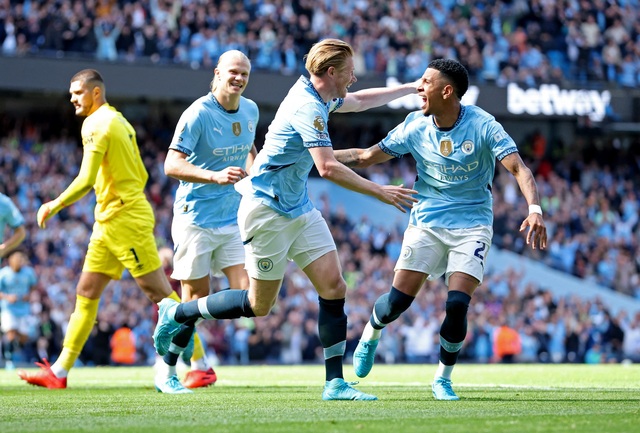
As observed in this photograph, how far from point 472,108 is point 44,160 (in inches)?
666

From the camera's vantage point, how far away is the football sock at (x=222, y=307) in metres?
7.96

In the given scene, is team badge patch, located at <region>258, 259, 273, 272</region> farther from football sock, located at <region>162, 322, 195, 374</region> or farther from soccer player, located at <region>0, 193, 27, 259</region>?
soccer player, located at <region>0, 193, 27, 259</region>

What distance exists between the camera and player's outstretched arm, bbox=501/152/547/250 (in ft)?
24.8

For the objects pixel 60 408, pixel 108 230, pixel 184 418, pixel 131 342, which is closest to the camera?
pixel 184 418

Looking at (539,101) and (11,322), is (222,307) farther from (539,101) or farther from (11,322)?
(539,101)

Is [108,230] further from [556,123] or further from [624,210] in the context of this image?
[556,123]

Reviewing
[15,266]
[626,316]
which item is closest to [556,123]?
[626,316]

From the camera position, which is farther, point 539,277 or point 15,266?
point 539,277

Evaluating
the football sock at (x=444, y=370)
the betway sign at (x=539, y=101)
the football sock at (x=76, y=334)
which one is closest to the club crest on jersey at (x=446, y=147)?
the football sock at (x=444, y=370)

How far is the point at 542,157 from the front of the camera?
31.0 m

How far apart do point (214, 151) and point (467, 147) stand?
7.61 feet

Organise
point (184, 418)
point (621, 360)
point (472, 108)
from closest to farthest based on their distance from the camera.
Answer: point (184, 418)
point (472, 108)
point (621, 360)

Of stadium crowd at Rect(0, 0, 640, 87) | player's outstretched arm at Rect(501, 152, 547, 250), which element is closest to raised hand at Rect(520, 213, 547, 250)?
player's outstretched arm at Rect(501, 152, 547, 250)

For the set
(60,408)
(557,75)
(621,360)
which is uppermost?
(557,75)
